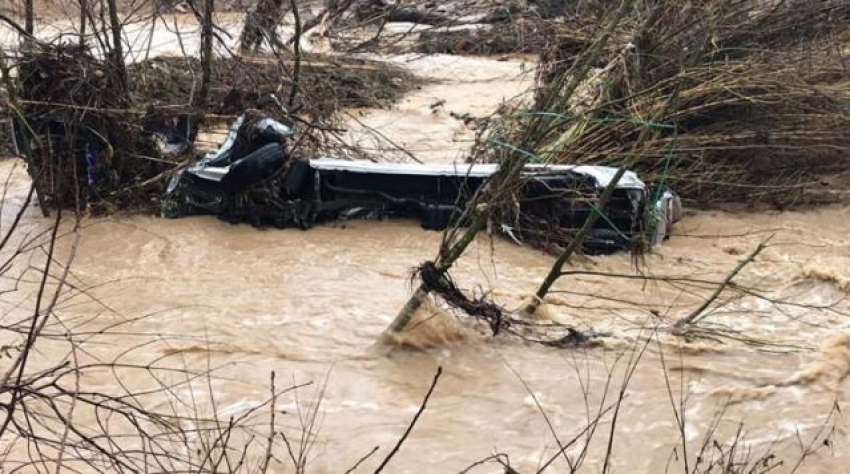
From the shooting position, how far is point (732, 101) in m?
6.99

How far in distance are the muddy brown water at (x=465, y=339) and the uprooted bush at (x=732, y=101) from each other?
501 millimetres

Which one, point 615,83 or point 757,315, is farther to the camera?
point 615,83

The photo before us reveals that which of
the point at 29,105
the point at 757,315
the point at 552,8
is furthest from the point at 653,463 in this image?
the point at 552,8

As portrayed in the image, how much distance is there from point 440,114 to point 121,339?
7.35 meters

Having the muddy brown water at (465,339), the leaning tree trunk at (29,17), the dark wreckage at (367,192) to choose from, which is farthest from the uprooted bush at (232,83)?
the muddy brown water at (465,339)

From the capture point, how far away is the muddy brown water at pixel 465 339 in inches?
161

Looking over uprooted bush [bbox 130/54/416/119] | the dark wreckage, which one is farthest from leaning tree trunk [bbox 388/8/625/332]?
uprooted bush [bbox 130/54/416/119]

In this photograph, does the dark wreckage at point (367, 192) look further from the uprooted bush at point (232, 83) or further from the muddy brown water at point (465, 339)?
the uprooted bush at point (232, 83)

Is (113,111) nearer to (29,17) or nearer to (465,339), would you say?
(29,17)

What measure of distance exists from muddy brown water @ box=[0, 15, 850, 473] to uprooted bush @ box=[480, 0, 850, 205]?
501 millimetres

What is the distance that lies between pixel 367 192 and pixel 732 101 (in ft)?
9.78

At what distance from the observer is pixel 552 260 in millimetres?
6406

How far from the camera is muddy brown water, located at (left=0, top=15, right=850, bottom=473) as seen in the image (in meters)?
4.08

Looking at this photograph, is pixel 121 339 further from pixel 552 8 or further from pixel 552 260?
pixel 552 8
